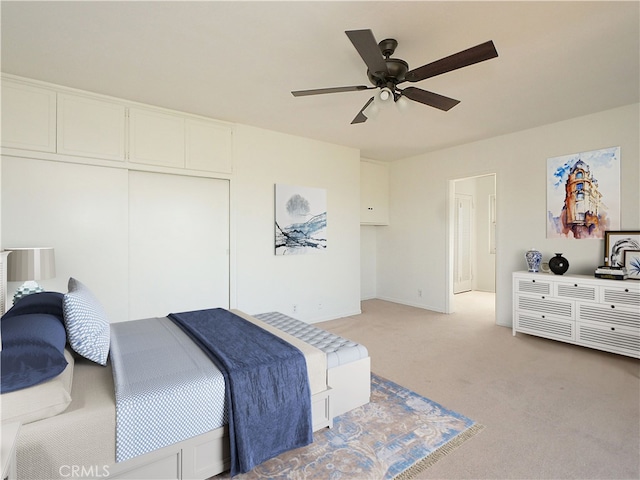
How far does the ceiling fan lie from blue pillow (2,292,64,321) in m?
2.09

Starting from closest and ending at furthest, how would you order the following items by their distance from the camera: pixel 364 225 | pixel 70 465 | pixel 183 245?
1. pixel 70 465
2. pixel 183 245
3. pixel 364 225

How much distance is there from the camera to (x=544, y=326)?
3.76 m

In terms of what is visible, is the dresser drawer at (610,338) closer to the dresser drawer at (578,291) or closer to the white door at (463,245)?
the dresser drawer at (578,291)

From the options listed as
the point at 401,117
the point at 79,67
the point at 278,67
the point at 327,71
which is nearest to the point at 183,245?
the point at 79,67

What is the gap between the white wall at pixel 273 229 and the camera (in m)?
4.05

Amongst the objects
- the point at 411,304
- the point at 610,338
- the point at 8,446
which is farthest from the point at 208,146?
the point at 610,338

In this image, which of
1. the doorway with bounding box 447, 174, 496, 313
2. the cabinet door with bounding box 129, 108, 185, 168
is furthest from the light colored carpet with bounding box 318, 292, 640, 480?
the cabinet door with bounding box 129, 108, 185, 168

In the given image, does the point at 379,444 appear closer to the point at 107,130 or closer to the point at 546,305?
the point at 546,305

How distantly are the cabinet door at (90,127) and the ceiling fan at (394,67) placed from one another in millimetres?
2097

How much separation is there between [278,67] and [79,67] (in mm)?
1621

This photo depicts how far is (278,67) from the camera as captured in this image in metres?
2.61

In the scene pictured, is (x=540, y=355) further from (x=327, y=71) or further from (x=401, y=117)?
(x=327, y=71)

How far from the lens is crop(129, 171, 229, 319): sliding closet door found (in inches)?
135

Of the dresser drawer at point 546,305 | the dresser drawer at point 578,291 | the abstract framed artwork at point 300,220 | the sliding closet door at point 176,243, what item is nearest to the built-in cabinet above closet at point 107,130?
the sliding closet door at point 176,243
